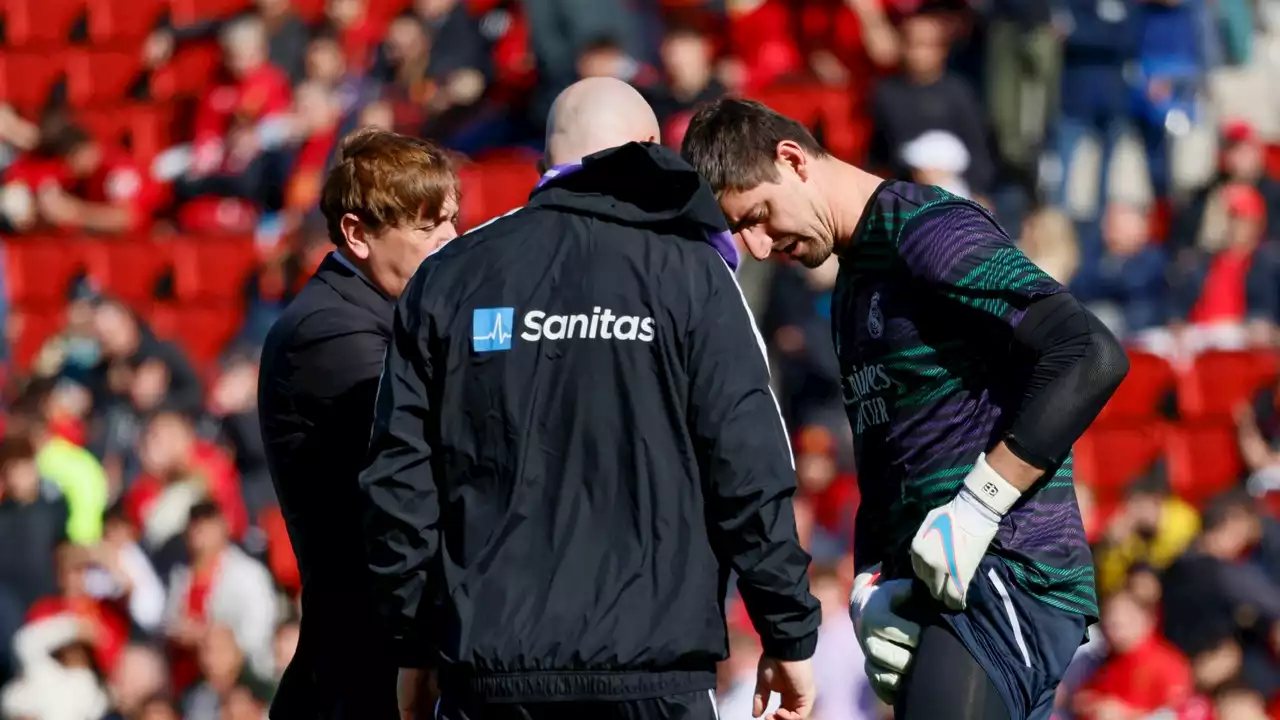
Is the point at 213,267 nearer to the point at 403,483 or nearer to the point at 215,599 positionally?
the point at 215,599

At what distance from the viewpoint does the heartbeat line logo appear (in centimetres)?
380

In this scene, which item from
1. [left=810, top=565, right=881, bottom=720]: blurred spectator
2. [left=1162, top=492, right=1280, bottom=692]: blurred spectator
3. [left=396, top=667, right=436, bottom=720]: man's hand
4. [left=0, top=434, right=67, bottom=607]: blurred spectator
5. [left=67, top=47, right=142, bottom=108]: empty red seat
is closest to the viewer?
[left=396, top=667, right=436, bottom=720]: man's hand

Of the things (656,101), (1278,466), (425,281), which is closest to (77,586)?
(656,101)

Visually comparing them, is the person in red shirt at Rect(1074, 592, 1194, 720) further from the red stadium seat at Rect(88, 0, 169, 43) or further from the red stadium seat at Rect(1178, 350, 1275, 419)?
the red stadium seat at Rect(88, 0, 169, 43)

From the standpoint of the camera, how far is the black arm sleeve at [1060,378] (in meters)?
3.88

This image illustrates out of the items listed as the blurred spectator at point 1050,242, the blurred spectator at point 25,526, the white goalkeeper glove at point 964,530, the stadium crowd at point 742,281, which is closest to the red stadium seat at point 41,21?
the stadium crowd at point 742,281

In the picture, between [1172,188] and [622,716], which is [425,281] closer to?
[622,716]

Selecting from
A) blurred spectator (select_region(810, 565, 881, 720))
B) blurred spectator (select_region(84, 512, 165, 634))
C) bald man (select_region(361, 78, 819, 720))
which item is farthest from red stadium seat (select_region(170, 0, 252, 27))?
bald man (select_region(361, 78, 819, 720))

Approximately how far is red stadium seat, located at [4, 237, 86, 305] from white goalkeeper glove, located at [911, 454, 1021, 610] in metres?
10.8

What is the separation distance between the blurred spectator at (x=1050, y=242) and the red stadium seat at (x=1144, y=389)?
1.95ft

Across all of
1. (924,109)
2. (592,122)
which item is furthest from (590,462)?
(924,109)

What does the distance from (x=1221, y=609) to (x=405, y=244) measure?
5.44 meters

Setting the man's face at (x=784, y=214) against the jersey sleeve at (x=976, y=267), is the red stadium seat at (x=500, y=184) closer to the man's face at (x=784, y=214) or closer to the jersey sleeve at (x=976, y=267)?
the man's face at (x=784, y=214)

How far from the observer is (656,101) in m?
10.2
